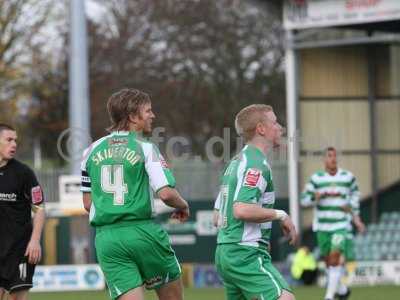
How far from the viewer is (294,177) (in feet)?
77.4

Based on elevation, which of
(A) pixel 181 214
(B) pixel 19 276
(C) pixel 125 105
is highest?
(C) pixel 125 105

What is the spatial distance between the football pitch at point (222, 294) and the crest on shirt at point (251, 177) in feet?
28.6

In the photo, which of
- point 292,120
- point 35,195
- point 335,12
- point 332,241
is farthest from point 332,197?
point 292,120

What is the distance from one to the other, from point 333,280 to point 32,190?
20.3 ft

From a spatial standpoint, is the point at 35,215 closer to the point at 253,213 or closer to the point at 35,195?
the point at 35,195

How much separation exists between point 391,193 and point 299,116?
8.86ft

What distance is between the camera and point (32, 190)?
9453 millimetres

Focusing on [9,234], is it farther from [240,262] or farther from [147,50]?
[147,50]

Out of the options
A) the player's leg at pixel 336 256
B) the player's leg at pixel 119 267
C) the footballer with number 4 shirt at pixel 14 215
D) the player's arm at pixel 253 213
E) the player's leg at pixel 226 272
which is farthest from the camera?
the player's leg at pixel 336 256

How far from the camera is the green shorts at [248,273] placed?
7.64 m

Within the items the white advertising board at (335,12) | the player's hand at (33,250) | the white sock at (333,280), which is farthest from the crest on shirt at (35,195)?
the white advertising board at (335,12)

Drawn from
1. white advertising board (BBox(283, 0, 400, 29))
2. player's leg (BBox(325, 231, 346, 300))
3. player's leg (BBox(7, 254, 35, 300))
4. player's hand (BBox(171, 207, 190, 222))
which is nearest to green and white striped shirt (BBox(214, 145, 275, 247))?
player's hand (BBox(171, 207, 190, 222))

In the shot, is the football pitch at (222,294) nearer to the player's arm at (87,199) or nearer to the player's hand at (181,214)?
the player's arm at (87,199)

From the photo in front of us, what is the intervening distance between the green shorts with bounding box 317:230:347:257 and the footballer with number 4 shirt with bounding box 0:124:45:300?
6.32 meters
